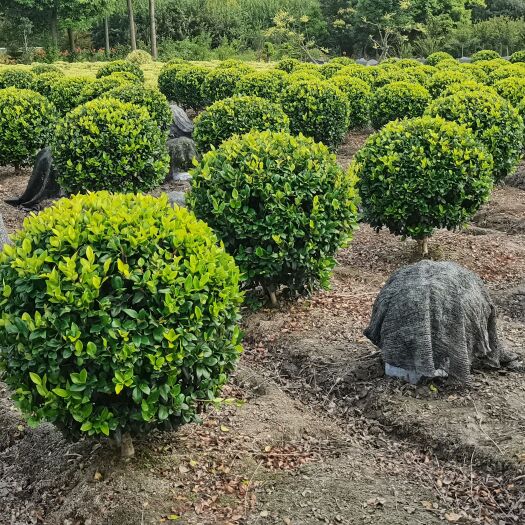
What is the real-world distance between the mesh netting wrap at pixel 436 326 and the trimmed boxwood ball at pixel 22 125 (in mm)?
8599

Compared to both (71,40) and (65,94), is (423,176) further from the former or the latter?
(71,40)

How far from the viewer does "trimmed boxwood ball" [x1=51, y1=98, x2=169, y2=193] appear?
9.03 m

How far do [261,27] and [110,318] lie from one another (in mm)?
39993

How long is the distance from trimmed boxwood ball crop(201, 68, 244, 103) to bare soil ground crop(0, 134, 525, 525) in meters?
11.3

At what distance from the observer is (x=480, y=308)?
197 inches

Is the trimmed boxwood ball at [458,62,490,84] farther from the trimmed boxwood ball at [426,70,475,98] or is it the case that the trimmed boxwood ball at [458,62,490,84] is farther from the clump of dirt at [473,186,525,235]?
the clump of dirt at [473,186,525,235]

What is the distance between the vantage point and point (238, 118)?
10047 millimetres

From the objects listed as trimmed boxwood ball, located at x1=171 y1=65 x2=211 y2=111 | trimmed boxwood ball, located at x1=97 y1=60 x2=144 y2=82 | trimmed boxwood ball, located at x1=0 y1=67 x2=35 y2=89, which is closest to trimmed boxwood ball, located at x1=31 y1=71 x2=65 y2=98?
trimmed boxwood ball, located at x1=0 y1=67 x2=35 y2=89

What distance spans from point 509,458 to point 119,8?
41.2m

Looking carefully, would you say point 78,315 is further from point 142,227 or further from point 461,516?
point 461,516

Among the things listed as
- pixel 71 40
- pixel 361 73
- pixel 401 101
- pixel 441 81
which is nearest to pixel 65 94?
pixel 361 73

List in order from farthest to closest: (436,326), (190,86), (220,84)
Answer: (190,86) < (220,84) < (436,326)

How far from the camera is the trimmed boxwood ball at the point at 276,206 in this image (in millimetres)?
5762

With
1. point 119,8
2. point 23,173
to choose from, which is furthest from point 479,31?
point 23,173
